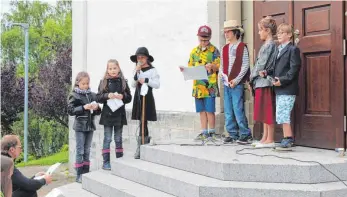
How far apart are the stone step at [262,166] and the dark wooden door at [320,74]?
454 mm

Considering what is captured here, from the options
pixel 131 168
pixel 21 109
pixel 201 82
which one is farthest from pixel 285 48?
pixel 21 109

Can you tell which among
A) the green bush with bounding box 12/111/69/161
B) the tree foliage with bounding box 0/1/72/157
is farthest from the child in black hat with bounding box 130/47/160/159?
the green bush with bounding box 12/111/69/161

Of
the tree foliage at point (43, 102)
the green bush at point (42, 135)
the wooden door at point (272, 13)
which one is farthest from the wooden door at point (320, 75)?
the green bush at point (42, 135)

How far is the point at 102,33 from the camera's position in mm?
10336

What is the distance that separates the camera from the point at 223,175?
5.28m

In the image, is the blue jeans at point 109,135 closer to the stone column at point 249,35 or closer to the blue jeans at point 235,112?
the blue jeans at point 235,112

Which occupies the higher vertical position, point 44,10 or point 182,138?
point 44,10

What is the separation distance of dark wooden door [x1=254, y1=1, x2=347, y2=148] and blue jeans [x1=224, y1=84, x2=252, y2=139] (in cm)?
68

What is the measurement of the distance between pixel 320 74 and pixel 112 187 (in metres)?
2.99

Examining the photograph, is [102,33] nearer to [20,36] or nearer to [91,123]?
[91,123]

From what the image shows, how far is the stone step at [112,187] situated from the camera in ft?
18.9

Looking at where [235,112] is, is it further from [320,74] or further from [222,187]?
[222,187]

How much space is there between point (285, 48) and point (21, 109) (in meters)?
27.1

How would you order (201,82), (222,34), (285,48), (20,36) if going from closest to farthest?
(285,48) → (201,82) → (222,34) → (20,36)
